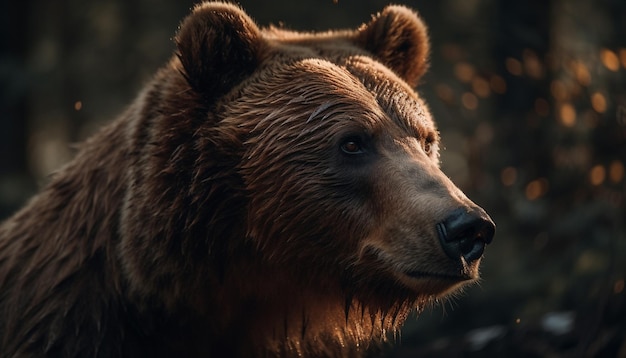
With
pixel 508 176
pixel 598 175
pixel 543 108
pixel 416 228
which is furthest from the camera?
pixel 508 176

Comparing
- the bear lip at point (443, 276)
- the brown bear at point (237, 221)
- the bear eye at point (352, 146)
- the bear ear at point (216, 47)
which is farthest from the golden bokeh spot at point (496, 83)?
the bear lip at point (443, 276)

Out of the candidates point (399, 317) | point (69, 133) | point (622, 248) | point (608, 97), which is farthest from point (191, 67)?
point (69, 133)

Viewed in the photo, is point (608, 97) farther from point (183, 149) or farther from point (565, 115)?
point (183, 149)

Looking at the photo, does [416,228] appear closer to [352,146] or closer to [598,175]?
[352,146]

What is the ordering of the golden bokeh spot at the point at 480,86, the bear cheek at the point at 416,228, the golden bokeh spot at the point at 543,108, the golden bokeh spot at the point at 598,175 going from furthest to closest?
the golden bokeh spot at the point at 480,86 → the golden bokeh spot at the point at 543,108 → the golden bokeh spot at the point at 598,175 → the bear cheek at the point at 416,228

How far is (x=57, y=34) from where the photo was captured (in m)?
19.1

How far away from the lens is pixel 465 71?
7711 mm

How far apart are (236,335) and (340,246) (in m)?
0.64

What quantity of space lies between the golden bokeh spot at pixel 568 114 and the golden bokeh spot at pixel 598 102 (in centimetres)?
32

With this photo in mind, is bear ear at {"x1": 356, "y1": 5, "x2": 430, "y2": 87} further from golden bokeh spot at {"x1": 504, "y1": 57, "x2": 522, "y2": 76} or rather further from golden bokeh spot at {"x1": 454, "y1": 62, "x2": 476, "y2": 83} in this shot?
golden bokeh spot at {"x1": 454, "y1": 62, "x2": 476, "y2": 83}

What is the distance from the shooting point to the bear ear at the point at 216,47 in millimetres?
3729

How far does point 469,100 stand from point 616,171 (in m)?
1.97

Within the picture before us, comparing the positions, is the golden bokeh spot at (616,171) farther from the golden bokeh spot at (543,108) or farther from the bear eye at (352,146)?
the bear eye at (352,146)

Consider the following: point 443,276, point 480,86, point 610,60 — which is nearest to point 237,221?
point 443,276
